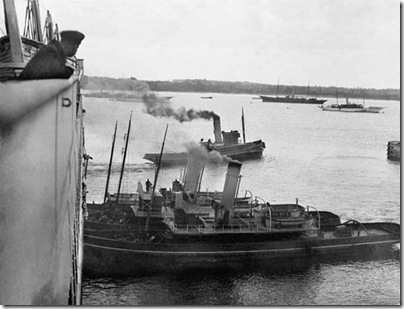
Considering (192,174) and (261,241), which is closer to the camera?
(261,241)

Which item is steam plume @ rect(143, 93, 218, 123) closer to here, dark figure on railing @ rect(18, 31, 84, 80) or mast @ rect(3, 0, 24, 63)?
mast @ rect(3, 0, 24, 63)

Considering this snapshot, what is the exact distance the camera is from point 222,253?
1273 cm

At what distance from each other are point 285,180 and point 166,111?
6.78 metres

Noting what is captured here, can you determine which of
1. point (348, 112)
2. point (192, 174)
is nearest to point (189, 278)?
point (192, 174)

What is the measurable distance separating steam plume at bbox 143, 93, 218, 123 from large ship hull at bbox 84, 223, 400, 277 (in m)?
9.03

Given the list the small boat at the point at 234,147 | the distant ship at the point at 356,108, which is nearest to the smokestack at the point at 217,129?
the small boat at the point at 234,147

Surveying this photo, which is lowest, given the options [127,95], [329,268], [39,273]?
[329,268]

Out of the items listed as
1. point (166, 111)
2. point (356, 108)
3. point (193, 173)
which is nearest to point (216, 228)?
point (193, 173)

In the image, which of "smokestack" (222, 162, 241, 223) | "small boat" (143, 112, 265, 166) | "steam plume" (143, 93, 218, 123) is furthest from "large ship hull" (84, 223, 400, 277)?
"small boat" (143, 112, 265, 166)

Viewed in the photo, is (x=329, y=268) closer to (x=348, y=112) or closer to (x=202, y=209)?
(x=202, y=209)

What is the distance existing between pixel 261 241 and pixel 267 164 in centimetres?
1406

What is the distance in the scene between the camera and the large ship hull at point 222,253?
12375mm

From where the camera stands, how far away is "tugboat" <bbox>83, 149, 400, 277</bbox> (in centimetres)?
1244

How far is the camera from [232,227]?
43.2ft
